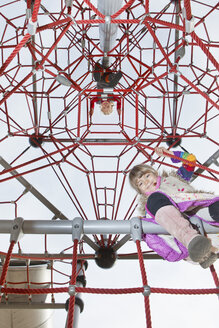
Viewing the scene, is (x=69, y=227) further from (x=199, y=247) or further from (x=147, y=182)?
(x=199, y=247)

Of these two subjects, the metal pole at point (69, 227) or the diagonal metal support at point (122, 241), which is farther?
the diagonal metal support at point (122, 241)

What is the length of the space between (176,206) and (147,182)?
479 mm

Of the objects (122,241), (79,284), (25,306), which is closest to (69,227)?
(122,241)

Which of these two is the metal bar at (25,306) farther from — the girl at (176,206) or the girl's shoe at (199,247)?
the girl's shoe at (199,247)

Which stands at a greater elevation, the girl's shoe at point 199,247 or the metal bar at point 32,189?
the metal bar at point 32,189

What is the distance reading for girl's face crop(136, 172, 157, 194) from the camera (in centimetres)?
348

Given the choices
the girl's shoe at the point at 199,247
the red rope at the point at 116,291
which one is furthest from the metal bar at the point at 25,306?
the girl's shoe at the point at 199,247

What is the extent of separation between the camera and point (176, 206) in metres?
3.09

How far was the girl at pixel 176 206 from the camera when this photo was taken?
2.61 metres

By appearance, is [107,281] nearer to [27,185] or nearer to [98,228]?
[27,185]

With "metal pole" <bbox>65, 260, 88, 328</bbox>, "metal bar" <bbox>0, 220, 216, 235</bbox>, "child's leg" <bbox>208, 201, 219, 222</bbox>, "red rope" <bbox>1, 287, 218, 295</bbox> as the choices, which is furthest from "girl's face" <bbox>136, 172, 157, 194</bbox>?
"metal pole" <bbox>65, 260, 88, 328</bbox>

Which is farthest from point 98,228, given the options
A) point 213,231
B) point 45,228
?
point 213,231

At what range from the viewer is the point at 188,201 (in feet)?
10.2

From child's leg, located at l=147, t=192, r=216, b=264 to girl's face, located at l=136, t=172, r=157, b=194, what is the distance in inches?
17.2
